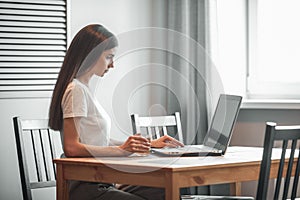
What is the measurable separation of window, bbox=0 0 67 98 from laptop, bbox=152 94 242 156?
3.61 ft

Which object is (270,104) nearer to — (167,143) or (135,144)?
(167,143)

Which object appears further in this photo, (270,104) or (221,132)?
(270,104)

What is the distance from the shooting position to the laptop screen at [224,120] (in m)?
2.83

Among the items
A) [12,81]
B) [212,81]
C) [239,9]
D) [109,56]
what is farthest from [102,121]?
[239,9]

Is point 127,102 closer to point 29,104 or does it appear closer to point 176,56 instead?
point 176,56

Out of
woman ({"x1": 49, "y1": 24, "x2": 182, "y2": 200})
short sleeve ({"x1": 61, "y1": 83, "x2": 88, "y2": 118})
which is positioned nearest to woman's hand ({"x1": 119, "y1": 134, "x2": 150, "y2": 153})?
woman ({"x1": 49, "y1": 24, "x2": 182, "y2": 200})

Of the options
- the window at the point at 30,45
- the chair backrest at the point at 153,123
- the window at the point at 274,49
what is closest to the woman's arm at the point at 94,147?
the chair backrest at the point at 153,123

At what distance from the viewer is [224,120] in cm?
291

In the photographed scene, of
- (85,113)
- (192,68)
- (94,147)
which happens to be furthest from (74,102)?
(192,68)

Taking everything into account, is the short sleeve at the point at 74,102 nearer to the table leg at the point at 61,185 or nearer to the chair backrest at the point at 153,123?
the table leg at the point at 61,185

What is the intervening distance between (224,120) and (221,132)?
2.2 inches

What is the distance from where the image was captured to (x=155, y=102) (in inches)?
172

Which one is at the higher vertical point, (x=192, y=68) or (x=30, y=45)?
(x=30, y=45)

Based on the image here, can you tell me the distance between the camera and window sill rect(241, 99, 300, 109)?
373 cm
